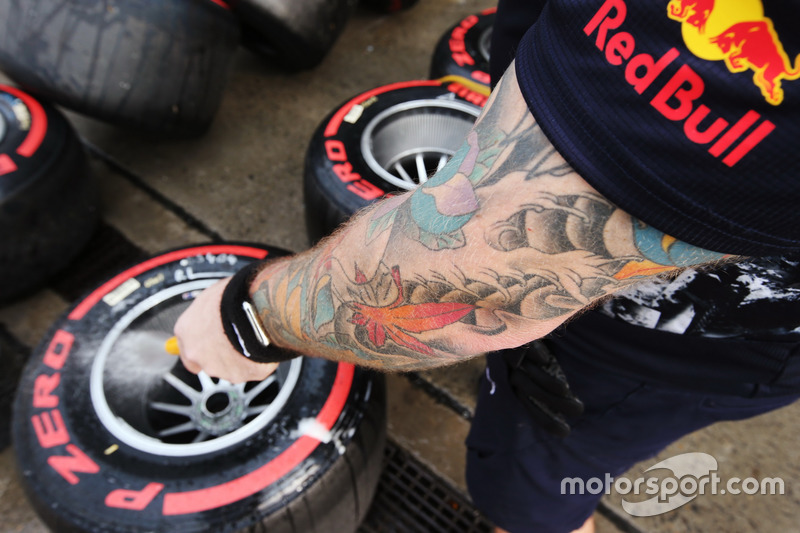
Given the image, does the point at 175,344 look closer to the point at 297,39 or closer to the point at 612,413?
the point at 612,413

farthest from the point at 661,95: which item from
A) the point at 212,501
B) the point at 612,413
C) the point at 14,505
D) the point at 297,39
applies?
the point at 297,39

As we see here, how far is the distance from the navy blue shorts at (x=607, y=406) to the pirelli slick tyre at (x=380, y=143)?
0.74m

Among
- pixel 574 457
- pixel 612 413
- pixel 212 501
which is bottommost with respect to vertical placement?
pixel 212 501

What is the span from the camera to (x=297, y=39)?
2.29m

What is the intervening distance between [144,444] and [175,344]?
32 centimetres

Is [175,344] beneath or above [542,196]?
beneath

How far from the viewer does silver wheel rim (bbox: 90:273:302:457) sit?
1339mm

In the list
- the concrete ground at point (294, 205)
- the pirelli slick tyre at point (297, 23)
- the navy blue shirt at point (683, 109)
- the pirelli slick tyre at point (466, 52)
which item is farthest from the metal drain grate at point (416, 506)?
the pirelli slick tyre at point (297, 23)

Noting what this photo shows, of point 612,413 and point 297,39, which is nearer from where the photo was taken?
point 612,413

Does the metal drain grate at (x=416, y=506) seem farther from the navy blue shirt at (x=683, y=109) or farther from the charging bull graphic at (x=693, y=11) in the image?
the charging bull graphic at (x=693, y=11)

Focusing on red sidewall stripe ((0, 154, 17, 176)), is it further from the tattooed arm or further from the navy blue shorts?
the navy blue shorts

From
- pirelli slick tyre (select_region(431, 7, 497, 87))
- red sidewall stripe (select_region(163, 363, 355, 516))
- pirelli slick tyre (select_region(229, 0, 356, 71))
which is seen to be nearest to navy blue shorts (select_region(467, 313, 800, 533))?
red sidewall stripe (select_region(163, 363, 355, 516))

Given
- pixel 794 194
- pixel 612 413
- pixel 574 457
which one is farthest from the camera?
pixel 574 457

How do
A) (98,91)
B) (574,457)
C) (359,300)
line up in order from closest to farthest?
(359,300) → (574,457) → (98,91)
